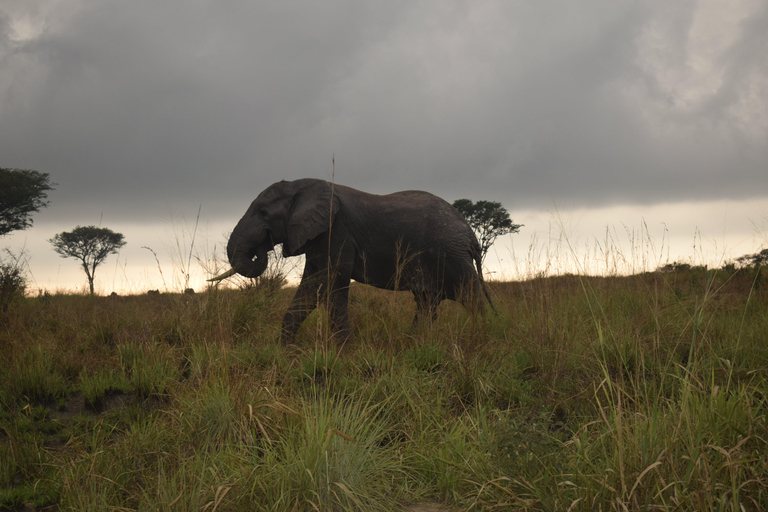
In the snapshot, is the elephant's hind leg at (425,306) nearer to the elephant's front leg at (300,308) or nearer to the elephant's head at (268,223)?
the elephant's front leg at (300,308)

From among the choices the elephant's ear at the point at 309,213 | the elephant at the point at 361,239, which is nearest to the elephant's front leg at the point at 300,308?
the elephant at the point at 361,239

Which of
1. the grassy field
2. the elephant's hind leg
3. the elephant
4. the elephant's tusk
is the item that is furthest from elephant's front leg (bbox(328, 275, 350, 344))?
the elephant's tusk

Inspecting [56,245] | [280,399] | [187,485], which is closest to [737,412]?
[280,399]

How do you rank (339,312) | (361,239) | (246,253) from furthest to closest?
(246,253), (361,239), (339,312)

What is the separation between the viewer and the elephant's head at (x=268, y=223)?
630cm

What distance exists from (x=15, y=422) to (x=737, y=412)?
4.46 m

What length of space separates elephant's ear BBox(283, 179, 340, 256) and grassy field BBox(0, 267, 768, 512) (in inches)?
30.3

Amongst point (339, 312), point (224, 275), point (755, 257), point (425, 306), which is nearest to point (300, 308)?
point (339, 312)

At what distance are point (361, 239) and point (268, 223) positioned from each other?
1.14 metres

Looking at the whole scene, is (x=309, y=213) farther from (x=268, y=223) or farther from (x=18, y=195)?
(x=18, y=195)

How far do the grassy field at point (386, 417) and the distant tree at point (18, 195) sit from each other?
16.1 meters

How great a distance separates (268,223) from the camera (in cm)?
644

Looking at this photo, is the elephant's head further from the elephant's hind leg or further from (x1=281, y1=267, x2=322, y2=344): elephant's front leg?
the elephant's hind leg

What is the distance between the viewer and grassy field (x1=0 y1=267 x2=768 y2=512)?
2236 mm
